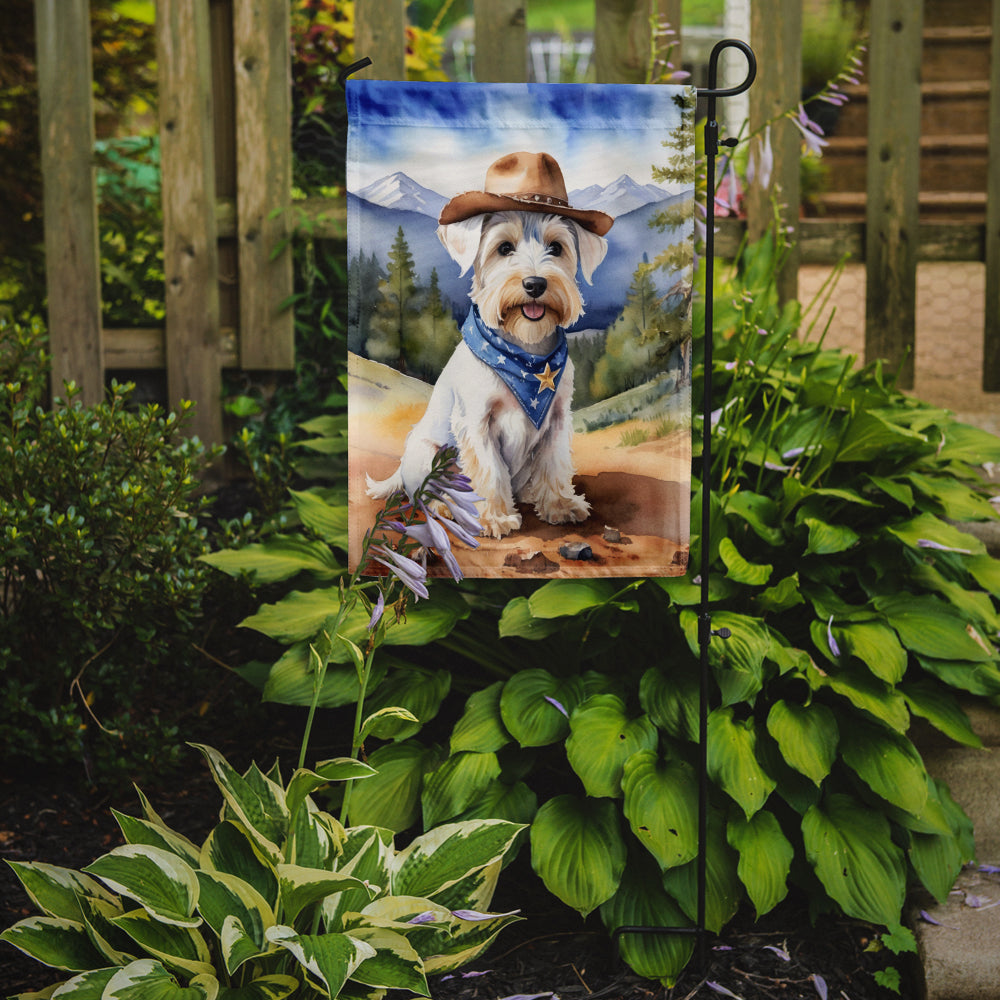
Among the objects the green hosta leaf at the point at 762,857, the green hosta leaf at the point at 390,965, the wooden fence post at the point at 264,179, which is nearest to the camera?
the green hosta leaf at the point at 390,965

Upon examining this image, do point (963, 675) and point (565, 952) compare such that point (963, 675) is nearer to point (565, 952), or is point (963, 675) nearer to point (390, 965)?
point (565, 952)

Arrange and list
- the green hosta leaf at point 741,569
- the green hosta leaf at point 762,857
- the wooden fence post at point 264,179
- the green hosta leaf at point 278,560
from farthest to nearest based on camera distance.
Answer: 1. the wooden fence post at point 264,179
2. the green hosta leaf at point 278,560
3. the green hosta leaf at point 741,569
4. the green hosta leaf at point 762,857

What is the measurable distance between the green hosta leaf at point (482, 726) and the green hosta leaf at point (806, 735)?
0.52 meters

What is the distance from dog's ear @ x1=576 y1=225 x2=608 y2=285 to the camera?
1780mm

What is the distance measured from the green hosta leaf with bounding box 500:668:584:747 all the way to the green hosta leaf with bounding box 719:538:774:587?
0.35m

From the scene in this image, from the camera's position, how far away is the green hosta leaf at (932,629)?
2062 mm

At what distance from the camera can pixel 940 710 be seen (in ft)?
6.89

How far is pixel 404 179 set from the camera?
172 centimetres

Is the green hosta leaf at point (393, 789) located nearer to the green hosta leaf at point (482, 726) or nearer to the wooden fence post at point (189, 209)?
the green hosta leaf at point (482, 726)

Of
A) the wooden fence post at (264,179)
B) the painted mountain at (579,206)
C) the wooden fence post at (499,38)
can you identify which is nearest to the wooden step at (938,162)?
the wooden fence post at (499,38)

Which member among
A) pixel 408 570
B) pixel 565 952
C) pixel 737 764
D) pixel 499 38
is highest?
pixel 499 38

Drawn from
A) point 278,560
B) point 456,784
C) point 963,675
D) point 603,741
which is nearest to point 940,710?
point 963,675

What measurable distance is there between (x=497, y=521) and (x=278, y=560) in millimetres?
764

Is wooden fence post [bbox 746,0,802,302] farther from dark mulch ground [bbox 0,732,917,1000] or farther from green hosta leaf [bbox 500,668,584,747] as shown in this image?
dark mulch ground [bbox 0,732,917,1000]
